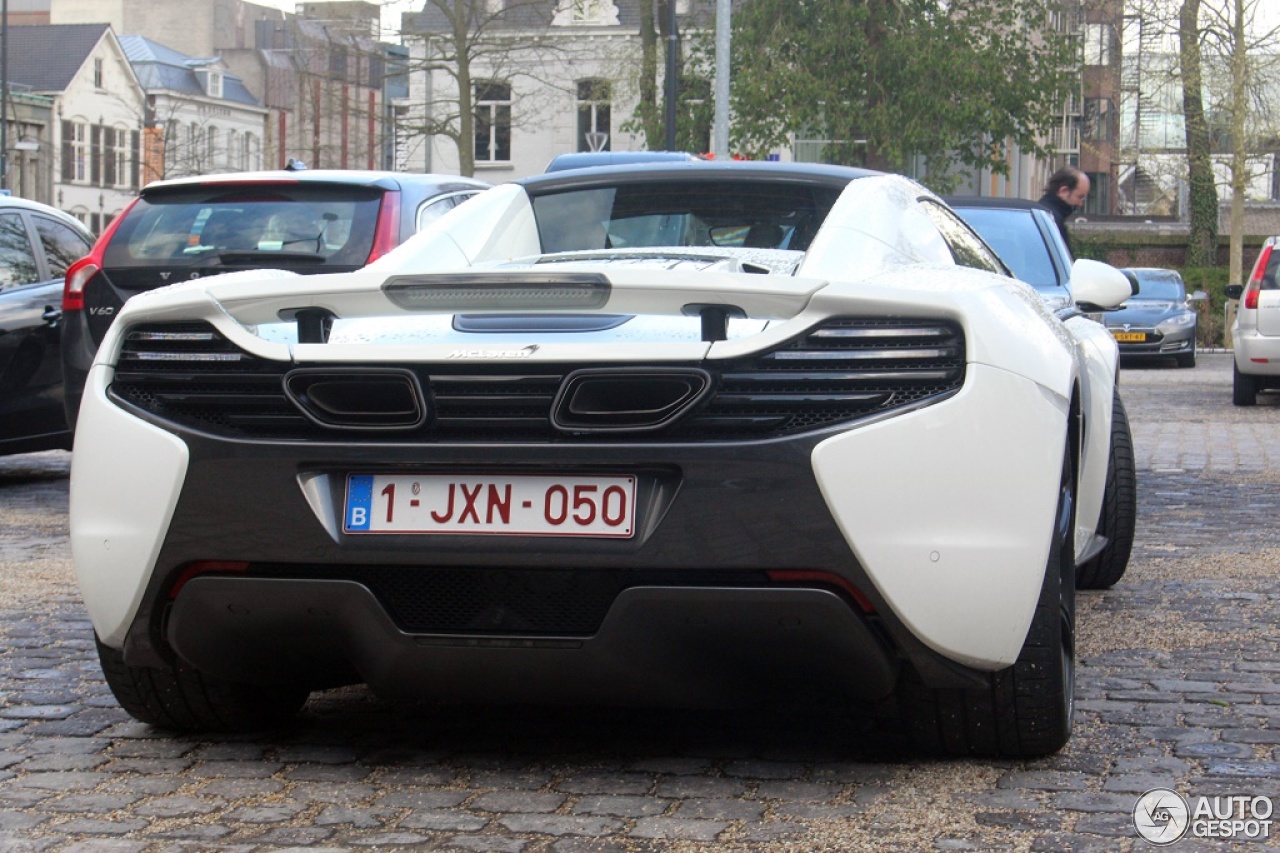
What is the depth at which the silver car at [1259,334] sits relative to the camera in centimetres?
1862

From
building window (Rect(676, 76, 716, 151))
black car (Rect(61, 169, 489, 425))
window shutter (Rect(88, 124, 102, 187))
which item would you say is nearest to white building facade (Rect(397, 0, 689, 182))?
building window (Rect(676, 76, 716, 151))

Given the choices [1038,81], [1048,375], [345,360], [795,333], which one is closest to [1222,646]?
[1048,375]

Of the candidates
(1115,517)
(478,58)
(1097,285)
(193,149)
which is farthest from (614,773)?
(193,149)

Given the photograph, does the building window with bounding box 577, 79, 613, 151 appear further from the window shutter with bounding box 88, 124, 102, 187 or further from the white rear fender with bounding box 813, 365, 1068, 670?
the white rear fender with bounding box 813, 365, 1068, 670

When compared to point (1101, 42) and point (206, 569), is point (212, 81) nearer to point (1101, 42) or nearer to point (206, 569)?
point (1101, 42)

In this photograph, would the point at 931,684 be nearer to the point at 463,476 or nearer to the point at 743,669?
the point at 743,669

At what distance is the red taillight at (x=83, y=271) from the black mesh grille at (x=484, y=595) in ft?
17.6

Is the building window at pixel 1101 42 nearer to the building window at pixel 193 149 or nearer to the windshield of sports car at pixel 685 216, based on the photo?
the building window at pixel 193 149

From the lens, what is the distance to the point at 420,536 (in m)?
3.62

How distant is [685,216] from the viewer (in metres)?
4.98

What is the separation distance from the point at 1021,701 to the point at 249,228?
5.29 metres

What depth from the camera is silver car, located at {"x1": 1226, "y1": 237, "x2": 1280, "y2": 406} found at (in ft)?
61.1

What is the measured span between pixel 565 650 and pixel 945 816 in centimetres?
77

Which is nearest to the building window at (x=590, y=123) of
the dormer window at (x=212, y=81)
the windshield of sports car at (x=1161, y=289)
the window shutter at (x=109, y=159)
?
the windshield of sports car at (x=1161, y=289)
